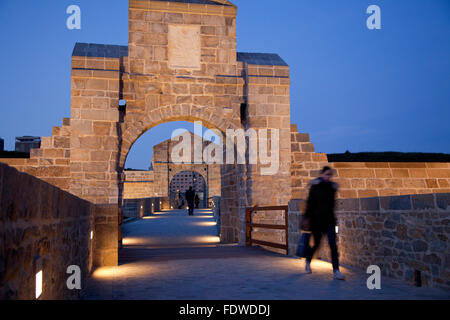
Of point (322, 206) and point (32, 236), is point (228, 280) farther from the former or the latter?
point (32, 236)

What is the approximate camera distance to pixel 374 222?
5238mm

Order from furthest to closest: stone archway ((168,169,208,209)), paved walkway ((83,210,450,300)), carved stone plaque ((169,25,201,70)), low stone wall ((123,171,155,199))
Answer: low stone wall ((123,171,155,199)) → stone archway ((168,169,208,209)) → carved stone plaque ((169,25,201,70)) → paved walkway ((83,210,450,300))

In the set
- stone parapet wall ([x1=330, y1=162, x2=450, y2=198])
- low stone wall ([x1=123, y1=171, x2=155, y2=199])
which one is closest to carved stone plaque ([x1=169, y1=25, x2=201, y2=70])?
stone parapet wall ([x1=330, y1=162, x2=450, y2=198])

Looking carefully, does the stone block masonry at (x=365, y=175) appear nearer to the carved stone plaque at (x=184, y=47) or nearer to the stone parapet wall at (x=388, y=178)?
the stone parapet wall at (x=388, y=178)

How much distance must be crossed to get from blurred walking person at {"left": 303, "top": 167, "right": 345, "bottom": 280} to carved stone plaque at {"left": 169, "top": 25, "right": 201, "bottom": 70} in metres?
5.99

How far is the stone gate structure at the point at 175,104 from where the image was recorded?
9258 mm

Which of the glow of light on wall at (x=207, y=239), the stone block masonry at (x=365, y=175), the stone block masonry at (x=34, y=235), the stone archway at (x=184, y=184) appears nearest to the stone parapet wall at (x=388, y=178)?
the stone block masonry at (x=365, y=175)

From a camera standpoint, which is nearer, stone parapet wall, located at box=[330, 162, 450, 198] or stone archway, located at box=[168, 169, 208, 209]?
stone parapet wall, located at box=[330, 162, 450, 198]

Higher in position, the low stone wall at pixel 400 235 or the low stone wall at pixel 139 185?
the low stone wall at pixel 139 185

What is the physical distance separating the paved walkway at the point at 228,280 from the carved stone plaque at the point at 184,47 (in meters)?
4.74

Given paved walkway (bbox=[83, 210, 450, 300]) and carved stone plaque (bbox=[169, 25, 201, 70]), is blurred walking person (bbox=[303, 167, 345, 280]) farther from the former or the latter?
carved stone plaque (bbox=[169, 25, 201, 70])

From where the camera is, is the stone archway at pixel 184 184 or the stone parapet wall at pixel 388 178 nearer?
the stone parapet wall at pixel 388 178

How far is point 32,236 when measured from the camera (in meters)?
2.36

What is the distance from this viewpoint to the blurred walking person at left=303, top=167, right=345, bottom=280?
4.87 metres
